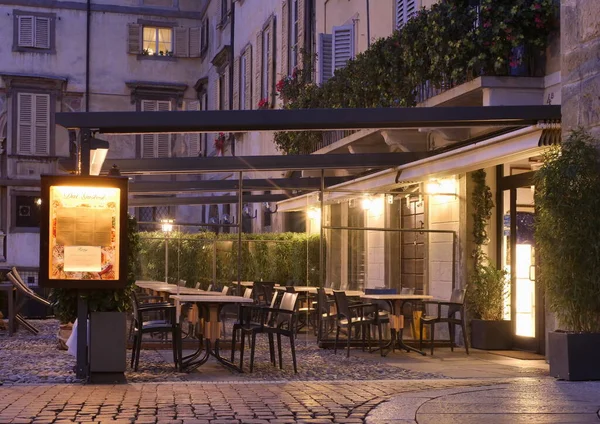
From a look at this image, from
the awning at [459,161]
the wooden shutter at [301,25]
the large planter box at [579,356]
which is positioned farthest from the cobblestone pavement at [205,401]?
the wooden shutter at [301,25]

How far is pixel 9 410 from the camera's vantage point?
8.72 m

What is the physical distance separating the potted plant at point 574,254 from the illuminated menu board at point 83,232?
4126 millimetres

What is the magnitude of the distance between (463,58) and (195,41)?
2525cm

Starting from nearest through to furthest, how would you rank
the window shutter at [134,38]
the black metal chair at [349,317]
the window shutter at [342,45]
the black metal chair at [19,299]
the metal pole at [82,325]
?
1. the metal pole at [82,325]
2. the black metal chair at [349,317]
3. the black metal chair at [19,299]
4. the window shutter at [342,45]
5. the window shutter at [134,38]

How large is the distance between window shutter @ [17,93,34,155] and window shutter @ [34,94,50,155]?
0.62 ft

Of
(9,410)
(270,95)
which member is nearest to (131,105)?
(270,95)

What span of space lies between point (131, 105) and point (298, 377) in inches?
1086

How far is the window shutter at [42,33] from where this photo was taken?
123ft

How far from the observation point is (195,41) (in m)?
38.6

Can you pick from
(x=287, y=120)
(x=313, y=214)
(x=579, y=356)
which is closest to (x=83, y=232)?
(x=287, y=120)

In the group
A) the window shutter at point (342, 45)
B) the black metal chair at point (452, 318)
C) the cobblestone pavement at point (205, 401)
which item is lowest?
the cobblestone pavement at point (205, 401)

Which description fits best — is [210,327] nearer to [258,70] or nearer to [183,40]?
[258,70]

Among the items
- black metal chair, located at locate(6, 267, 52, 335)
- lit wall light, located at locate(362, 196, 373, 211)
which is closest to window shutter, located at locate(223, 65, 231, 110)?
black metal chair, located at locate(6, 267, 52, 335)

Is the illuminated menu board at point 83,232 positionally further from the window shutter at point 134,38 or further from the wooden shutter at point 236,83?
the window shutter at point 134,38
